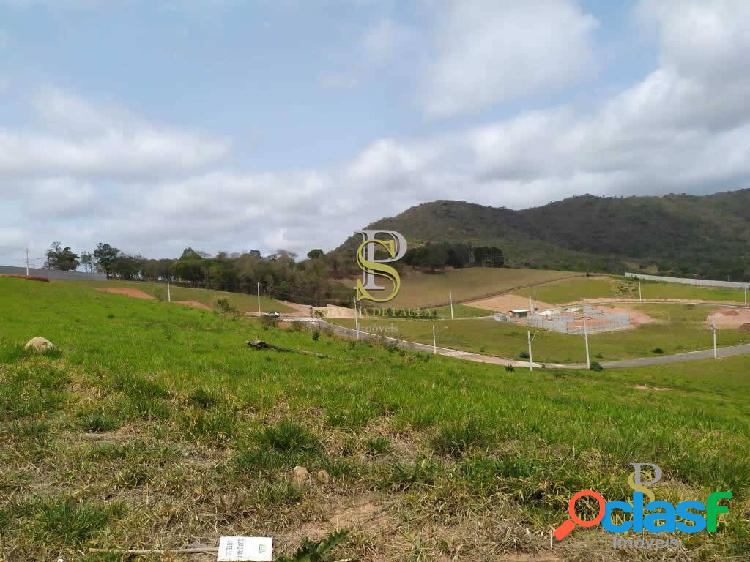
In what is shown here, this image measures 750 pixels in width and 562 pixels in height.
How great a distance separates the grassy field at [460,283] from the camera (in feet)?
435

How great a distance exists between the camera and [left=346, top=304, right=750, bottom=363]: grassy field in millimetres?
79625

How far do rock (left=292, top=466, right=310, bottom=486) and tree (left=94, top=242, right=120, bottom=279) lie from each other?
16017cm

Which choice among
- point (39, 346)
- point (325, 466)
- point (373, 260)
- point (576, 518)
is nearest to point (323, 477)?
point (325, 466)

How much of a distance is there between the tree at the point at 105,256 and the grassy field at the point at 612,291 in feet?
378

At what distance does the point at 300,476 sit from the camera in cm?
500

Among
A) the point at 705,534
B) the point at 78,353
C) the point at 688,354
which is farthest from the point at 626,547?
the point at 688,354

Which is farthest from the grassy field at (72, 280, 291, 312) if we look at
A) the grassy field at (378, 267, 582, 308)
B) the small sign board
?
the small sign board

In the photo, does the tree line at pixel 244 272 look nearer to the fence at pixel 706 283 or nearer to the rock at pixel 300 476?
the fence at pixel 706 283

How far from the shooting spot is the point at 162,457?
18.3ft

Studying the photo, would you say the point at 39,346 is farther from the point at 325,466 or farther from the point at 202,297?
the point at 202,297

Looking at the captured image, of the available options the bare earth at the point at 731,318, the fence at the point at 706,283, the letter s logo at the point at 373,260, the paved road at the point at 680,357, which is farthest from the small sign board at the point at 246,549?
the fence at the point at 706,283

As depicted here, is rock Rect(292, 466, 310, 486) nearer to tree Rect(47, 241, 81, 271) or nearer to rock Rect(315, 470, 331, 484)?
rock Rect(315, 470, 331, 484)

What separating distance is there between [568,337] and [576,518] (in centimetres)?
9394

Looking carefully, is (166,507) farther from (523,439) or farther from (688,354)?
(688,354)
